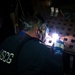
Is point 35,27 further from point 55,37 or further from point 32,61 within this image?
point 32,61

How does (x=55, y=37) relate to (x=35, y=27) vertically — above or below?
below

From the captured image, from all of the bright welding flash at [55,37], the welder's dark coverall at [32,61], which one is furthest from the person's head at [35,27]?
the welder's dark coverall at [32,61]

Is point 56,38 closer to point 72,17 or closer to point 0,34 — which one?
point 72,17

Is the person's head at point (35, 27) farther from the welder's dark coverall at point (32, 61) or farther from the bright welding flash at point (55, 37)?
the welder's dark coverall at point (32, 61)

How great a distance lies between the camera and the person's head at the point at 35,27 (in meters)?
1.38

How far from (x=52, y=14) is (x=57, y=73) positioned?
3.49 feet

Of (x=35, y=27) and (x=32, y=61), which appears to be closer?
(x=32, y=61)

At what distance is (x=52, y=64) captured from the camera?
0.83 m

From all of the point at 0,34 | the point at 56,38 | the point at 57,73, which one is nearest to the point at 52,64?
the point at 57,73

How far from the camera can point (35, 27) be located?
1.50 meters

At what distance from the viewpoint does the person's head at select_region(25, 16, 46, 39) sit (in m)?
1.38

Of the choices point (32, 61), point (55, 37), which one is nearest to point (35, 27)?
point (55, 37)

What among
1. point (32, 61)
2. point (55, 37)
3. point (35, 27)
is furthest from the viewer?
point (35, 27)

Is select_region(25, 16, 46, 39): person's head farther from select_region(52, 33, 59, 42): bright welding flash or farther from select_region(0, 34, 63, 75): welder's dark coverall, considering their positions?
select_region(0, 34, 63, 75): welder's dark coverall
